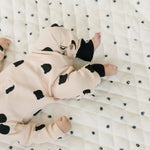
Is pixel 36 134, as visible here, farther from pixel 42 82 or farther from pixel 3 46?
pixel 3 46

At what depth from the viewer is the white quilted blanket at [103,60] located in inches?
38.9

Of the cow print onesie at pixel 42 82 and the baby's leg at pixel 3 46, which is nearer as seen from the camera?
the cow print onesie at pixel 42 82

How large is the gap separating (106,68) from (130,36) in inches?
7.5

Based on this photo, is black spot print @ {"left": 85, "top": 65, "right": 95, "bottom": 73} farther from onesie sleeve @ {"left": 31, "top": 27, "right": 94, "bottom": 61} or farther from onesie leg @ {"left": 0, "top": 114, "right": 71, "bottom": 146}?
onesie leg @ {"left": 0, "top": 114, "right": 71, "bottom": 146}

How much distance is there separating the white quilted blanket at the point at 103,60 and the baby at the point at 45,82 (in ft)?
0.13

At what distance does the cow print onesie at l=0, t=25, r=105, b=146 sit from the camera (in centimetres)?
98

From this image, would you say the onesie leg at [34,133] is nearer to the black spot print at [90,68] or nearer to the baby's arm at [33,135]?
the baby's arm at [33,135]

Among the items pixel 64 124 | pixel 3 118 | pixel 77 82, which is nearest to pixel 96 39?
pixel 77 82

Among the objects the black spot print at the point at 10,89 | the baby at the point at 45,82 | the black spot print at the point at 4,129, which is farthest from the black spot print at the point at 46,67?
the black spot print at the point at 4,129

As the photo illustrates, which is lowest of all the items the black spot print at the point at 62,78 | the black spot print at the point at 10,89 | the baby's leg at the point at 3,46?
the black spot print at the point at 10,89

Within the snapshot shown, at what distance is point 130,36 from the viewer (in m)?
1.12

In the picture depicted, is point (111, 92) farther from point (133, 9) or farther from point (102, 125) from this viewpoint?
point (133, 9)

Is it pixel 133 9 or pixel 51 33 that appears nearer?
pixel 51 33

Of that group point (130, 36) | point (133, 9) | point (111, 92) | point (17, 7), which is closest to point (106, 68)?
point (111, 92)
